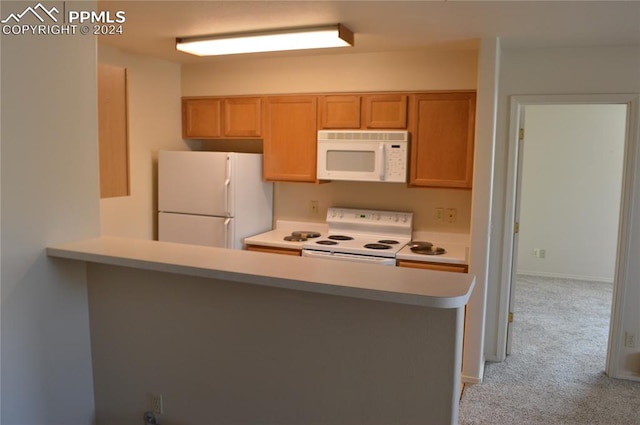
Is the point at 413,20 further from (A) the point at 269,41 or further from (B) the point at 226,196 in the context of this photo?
(B) the point at 226,196

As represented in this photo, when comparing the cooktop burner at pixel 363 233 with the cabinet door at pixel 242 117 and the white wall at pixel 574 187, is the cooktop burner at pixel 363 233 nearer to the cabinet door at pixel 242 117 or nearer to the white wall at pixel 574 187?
the cabinet door at pixel 242 117

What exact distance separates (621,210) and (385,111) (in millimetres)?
1900

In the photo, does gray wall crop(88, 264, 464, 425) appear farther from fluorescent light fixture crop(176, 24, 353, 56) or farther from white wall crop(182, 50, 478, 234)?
white wall crop(182, 50, 478, 234)

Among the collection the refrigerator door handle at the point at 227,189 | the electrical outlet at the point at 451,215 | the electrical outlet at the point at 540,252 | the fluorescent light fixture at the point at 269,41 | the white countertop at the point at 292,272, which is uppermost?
the fluorescent light fixture at the point at 269,41

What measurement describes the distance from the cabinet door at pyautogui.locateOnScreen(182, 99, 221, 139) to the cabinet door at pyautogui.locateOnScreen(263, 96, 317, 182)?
1.78 feet

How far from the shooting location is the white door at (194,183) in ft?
14.0

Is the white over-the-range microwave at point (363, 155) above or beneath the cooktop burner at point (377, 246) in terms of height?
above

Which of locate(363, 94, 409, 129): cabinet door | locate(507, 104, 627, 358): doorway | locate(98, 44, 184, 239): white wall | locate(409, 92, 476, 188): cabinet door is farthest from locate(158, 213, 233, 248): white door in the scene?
locate(507, 104, 627, 358): doorway

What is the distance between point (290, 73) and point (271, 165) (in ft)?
2.73

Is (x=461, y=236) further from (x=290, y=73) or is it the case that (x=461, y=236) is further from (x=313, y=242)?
(x=290, y=73)

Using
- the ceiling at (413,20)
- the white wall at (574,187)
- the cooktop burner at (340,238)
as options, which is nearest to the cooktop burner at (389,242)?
the cooktop burner at (340,238)

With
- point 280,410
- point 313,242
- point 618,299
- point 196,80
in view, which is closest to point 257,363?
point 280,410

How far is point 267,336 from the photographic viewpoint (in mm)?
2246

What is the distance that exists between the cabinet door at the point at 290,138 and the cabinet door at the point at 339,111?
73 mm
